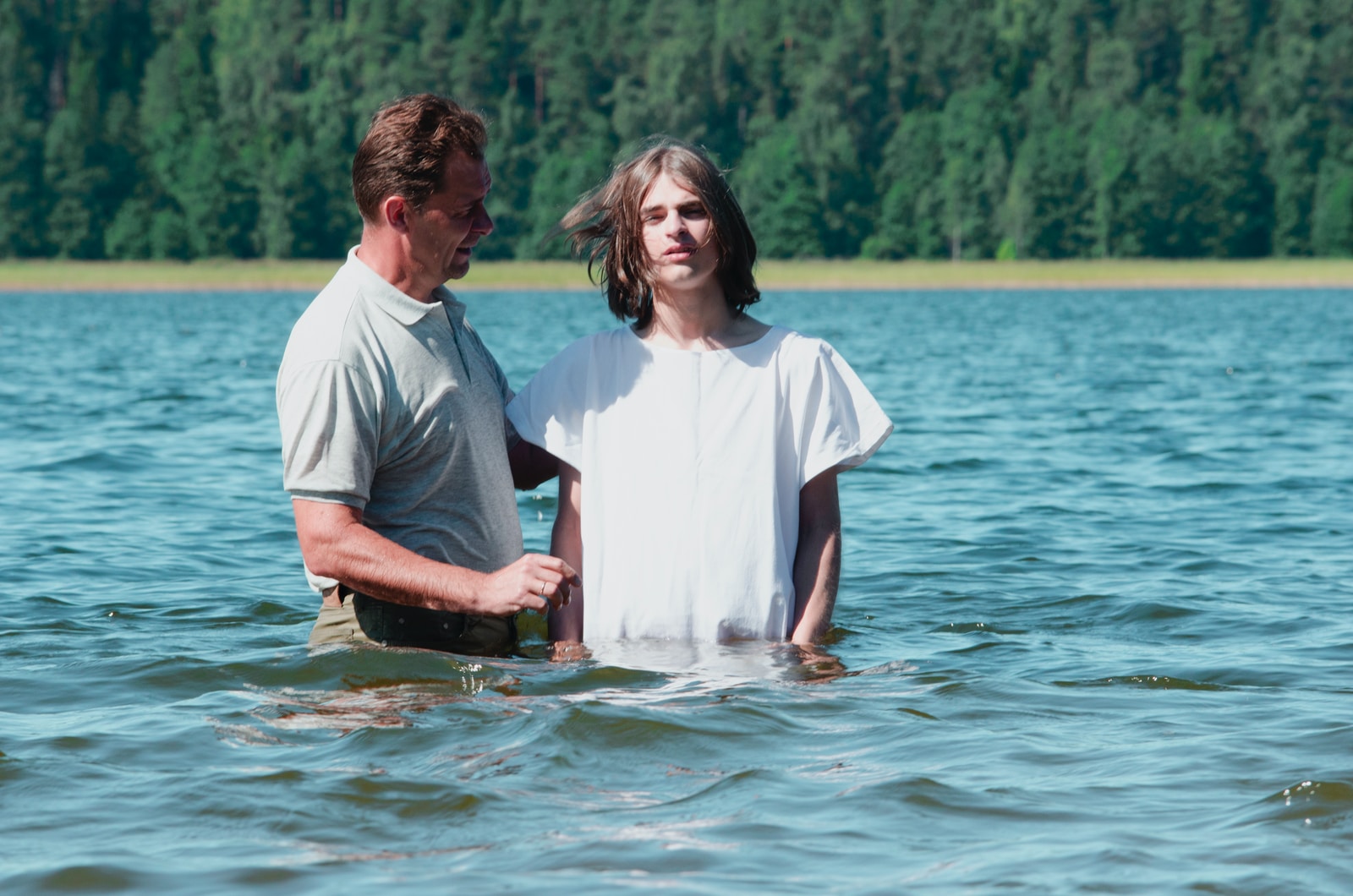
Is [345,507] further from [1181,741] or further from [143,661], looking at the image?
[1181,741]

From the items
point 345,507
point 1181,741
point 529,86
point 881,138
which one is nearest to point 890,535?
point 1181,741

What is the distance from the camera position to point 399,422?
501cm

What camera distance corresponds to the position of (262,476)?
13781mm

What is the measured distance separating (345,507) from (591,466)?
32.1 inches

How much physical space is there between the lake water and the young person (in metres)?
0.29

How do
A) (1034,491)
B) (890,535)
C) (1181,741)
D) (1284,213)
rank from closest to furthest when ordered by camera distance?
(1181,741)
(890,535)
(1034,491)
(1284,213)

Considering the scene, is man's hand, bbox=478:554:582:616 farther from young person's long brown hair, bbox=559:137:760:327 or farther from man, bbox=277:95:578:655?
young person's long brown hair, bbox=559:137:760:327

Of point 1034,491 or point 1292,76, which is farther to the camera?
point 1292,76

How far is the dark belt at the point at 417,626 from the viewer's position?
5379 mm

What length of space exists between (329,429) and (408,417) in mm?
263

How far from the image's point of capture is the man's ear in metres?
5.06

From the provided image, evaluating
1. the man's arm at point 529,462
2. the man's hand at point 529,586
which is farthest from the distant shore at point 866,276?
the man's hand at point 529,586

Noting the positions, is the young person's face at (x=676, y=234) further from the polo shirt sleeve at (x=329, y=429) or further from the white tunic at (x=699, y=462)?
the polo shirt sleeve at (x=329, y=429)

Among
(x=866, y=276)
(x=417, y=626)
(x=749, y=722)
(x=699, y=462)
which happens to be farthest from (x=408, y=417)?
(x=866, y=276)
